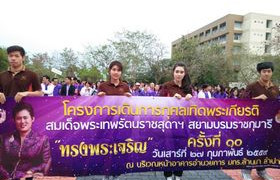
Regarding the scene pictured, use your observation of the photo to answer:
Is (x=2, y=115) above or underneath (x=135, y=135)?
above

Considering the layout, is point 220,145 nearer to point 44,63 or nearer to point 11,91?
point 11,91

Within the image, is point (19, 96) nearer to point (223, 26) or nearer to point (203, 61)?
point (203, 61)

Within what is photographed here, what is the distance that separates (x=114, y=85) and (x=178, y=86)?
92 cm

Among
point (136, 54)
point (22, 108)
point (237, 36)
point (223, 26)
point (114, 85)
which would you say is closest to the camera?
point (22, 108)

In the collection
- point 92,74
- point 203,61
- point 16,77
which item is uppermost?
point 203,61

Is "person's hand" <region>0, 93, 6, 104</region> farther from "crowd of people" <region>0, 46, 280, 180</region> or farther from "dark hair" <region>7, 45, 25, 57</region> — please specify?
"dark hair" <region>7, 45, 25, 57</region>

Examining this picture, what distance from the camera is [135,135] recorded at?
444 cm

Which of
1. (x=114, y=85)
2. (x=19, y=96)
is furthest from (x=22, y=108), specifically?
(x=114, y=85)

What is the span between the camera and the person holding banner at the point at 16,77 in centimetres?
417

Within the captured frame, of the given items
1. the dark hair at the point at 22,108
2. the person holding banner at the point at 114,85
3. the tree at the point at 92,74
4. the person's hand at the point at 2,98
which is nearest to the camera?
the person's hand at the point at 2,98

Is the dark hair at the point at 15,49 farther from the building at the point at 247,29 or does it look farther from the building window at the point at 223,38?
the building window at the point at 223,38

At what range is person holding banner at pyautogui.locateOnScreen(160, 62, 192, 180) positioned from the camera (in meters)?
4.62

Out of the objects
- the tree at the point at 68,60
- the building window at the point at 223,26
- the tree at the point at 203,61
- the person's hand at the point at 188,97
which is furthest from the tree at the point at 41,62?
the person's hand at the point at 188,97

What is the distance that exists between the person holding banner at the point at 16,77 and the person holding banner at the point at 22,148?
22 centimetres
